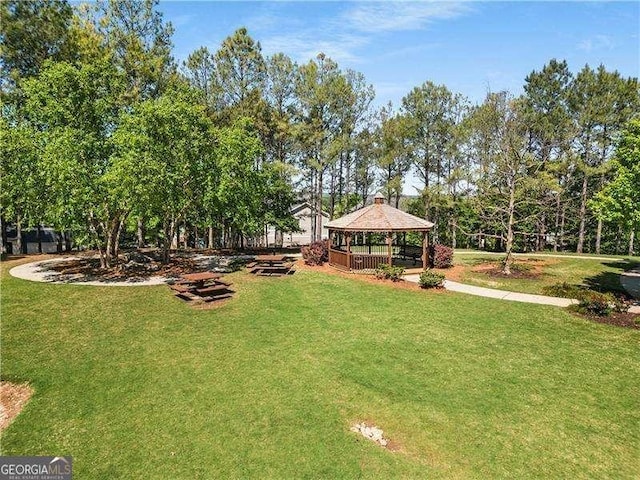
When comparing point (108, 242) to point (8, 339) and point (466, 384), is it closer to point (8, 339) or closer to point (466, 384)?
point (8, 339)

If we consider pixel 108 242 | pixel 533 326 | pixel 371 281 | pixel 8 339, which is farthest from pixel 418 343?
pixel 108 242

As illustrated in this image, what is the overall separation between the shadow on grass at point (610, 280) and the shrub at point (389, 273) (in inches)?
369

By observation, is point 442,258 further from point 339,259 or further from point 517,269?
point 339,259

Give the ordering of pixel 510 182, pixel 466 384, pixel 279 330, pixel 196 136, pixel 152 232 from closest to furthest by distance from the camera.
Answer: pixel 466 384
pixel 279 330
pixel 196 136
pixel 510 182
pixel 152 232

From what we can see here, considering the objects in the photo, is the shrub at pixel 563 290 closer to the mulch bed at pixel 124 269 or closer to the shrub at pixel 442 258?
the shrub at pixel 442 258

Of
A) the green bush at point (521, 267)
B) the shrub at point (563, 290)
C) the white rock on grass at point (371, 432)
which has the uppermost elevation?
the green bush at point (521, 267)

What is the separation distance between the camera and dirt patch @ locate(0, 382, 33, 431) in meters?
9.08

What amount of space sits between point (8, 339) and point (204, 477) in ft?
32.0

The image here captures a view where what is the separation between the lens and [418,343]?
12797mm

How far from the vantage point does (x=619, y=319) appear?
584 inches

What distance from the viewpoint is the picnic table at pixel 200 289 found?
55.1ft

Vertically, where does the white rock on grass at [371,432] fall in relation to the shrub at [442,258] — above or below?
below

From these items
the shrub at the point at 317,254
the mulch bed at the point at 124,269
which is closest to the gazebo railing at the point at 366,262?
the shrub at the point at 317,254

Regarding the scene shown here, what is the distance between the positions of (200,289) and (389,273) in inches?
373
